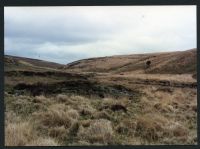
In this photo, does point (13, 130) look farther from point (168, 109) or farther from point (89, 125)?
point (168, 109)

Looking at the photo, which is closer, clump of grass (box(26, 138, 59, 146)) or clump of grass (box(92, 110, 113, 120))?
clump of grass (box(26, 138, 59, 146))

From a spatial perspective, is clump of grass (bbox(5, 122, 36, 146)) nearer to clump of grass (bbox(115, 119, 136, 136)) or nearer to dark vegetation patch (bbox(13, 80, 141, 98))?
clump of grass (bbox(115, 119, 136, 136))

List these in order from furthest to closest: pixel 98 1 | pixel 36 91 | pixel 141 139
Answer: pixel 36 91 → pixel 141 139 → pixel 98 1

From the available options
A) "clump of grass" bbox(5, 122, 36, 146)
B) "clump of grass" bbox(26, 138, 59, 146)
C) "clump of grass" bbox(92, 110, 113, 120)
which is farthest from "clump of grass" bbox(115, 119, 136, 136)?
"clump of grass" bbox(26, 138, 59, 146)

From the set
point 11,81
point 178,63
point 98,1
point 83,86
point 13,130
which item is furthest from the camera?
point 178,63

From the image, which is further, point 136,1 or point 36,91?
point 36,91

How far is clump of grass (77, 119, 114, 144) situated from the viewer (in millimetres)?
6629

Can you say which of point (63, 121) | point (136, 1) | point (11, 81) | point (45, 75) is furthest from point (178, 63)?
point (136, 1)

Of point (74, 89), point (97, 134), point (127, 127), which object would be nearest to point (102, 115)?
point (127, 127)

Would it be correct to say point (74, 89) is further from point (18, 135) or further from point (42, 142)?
point (42, 142)

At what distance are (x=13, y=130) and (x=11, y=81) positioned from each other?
11.8 m

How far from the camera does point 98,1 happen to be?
4559mm

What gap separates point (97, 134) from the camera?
6789 millimetres

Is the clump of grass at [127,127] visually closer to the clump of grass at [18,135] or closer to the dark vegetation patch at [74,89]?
the clump of grass at [18,135]
